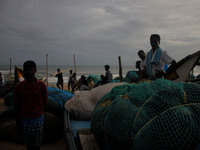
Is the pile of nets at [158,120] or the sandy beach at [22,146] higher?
the pile of nets at [158,120]

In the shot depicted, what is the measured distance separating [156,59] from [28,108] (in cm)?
251

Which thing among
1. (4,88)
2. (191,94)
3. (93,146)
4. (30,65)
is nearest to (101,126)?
(93,146)

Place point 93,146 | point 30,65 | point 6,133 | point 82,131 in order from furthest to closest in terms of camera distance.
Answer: point 6,133 < point 82,131 < point 30,65 < point 93,146

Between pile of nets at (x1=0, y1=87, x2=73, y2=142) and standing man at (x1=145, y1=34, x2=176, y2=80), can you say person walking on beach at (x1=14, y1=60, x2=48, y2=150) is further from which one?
standing man at (x1=145, y1=34, x2=176, y2=80)

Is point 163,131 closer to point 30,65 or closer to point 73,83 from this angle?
point 30,65

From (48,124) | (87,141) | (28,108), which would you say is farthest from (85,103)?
(28,108)

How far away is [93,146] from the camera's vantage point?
6.07 ft

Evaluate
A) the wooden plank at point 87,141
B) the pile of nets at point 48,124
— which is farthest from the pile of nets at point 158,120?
the pile of nets at point 48,124

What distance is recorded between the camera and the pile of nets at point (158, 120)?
0.99 metres

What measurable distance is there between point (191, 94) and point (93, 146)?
4.01ft

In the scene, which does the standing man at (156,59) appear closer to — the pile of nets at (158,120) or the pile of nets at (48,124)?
the pile of nets at (158,120)

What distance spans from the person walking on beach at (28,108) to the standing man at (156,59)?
2.35 meters

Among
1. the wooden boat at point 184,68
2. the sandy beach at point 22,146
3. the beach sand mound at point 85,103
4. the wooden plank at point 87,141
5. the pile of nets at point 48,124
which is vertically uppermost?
the wooden boat at point 184,68

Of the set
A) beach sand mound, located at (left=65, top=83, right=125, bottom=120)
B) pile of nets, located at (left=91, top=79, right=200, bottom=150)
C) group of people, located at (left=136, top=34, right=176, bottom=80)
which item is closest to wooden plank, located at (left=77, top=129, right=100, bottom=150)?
pile of nets, located at (left=91, top=79, right=200, bottom=150)
